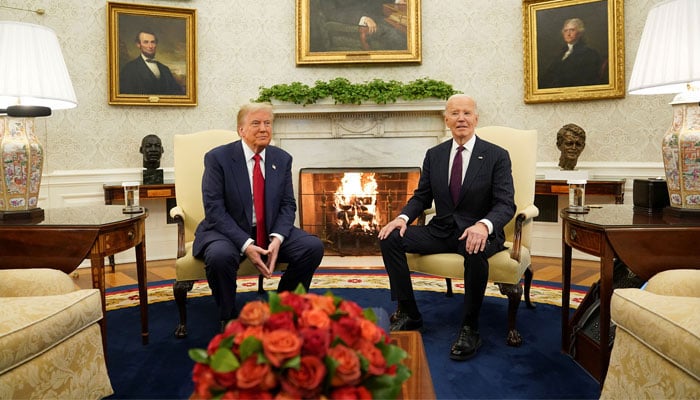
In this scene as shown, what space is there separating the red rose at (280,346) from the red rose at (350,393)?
12cm

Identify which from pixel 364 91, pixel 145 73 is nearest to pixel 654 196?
pixel 364 91

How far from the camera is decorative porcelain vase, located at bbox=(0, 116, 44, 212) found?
250 centimetres

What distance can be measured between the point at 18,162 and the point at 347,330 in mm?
2337

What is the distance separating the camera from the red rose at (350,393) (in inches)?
36.8

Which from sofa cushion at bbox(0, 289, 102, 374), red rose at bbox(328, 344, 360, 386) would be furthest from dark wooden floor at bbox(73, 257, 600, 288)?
red rose at bbox(328, 344, 360, 386)

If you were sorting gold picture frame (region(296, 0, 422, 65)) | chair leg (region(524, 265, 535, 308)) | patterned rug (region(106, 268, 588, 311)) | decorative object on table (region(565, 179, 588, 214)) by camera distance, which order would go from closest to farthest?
decorative object on table (region(565, 179, 588, 214)) < chair leg (region(524, 265, 535, 308)) < patterned rug (region(106, 268, 588, 311)) < gold picture frame (region(296, 0, 422, 65))

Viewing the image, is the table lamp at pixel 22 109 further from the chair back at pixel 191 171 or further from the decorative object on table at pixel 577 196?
the decorative object on table at pixel 577 196

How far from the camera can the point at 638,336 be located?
176 centimetres

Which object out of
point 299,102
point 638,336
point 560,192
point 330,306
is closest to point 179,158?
point 299,102

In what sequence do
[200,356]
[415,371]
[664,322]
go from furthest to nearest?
[664,322], [415,371], [200,356]

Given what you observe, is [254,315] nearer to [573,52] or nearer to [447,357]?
[447,357]

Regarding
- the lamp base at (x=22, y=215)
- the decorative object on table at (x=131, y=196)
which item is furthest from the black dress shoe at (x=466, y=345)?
the lamp base at (x=22, y=215)

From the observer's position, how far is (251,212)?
291 cm

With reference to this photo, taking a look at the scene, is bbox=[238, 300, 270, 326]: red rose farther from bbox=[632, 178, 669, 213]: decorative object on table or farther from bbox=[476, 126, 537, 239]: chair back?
bbox=[476, 126, 537, 239]: chair back
